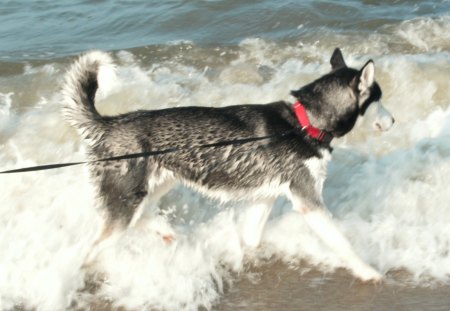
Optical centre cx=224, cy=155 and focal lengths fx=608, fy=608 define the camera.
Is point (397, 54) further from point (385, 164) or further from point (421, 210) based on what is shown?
point (421, 210)

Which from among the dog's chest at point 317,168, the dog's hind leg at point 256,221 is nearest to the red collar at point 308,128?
the dog's chest at point 317,168

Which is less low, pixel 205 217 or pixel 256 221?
pixel 256 221

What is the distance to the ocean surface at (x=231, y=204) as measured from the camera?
4.45 metres

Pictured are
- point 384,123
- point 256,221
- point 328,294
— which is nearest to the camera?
point 328,294

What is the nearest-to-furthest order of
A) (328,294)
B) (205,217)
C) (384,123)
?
(328,294)
(384,123)
(205,217)

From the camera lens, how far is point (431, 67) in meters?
7.48

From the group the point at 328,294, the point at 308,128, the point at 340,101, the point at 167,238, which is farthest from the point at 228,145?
the point at 328,294

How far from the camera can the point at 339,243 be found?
14.5 ft

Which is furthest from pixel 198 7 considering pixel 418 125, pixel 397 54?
pixel 418 125

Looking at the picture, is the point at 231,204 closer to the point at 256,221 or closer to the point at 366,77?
the point at 256,221

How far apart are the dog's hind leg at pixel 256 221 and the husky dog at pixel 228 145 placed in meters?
0.29

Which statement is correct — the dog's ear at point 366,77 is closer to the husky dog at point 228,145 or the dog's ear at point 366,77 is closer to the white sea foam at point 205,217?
the husky dog at point 228,145

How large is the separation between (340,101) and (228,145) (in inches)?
35.6

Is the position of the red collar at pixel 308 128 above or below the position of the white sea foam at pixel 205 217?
above
